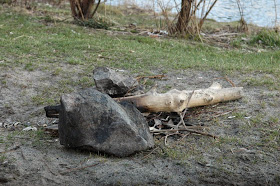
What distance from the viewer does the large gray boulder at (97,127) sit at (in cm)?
370

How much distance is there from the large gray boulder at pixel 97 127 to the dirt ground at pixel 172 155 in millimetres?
101

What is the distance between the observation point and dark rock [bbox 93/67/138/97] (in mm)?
4953

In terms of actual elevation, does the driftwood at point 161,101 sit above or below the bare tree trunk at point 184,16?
below

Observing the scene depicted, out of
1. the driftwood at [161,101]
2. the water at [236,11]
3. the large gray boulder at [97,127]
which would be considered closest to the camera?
the large gray boulder at [97,127]

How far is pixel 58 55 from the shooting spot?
24.2 ft

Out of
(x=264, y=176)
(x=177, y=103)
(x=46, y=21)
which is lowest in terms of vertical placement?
(x=264, y=176)

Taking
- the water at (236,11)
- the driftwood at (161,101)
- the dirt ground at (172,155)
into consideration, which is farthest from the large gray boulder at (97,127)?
the water at (236,11)

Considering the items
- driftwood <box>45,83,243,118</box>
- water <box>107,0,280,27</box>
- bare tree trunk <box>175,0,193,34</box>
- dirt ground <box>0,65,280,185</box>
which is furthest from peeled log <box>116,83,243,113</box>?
water <box>107,0,280,27</box>

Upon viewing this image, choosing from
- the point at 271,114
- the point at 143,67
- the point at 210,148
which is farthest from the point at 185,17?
the point at 210,148

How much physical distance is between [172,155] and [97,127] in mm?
765

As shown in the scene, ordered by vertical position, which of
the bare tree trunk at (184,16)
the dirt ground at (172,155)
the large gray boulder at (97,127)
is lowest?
the dirt ground at (172,155)

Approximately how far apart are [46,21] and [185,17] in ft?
12.4

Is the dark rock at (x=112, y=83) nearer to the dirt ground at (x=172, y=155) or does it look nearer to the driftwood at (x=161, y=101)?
the driftwood at (x=161, y=101)

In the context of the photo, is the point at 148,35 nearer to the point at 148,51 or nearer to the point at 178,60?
the point at 148,51
